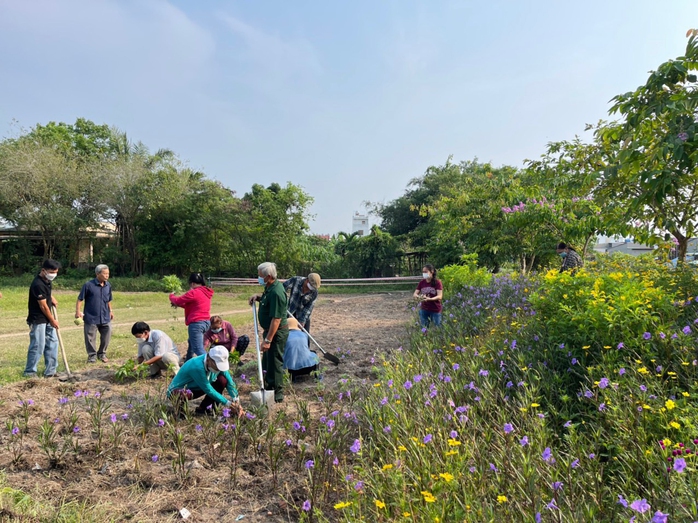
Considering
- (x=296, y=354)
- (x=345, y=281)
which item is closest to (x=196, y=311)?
(x=296, y=354)

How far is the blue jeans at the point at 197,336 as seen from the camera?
215 inches

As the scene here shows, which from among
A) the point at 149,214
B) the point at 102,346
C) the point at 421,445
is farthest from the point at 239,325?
the point at 149,214

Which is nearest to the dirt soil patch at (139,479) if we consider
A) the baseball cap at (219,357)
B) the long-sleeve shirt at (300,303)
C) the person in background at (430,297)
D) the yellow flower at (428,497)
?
the baseball cap at (219,357)

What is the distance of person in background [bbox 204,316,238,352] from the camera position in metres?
5.78

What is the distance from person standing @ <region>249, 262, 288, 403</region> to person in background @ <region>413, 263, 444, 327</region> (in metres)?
2.54

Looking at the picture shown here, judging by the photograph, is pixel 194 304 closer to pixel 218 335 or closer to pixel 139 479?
pixel 218 335

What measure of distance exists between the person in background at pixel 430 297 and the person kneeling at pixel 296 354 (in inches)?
78.8

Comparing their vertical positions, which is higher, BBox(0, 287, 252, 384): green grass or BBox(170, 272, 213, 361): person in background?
BBox(170, 272, 213, 361): person in background

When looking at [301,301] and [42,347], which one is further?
→ [301,301]

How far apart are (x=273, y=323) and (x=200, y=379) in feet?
3.03

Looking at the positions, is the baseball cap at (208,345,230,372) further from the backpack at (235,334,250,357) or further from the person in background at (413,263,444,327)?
the person in background at (413,263,444,327)

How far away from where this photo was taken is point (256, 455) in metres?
3.09

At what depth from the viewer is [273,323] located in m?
4.46

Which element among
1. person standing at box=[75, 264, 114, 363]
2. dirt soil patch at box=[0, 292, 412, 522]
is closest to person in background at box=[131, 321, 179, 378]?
dirt soil patch at box=[0, 292, 412, 522]
